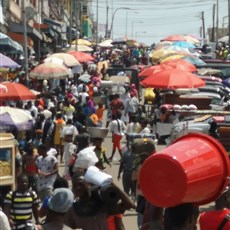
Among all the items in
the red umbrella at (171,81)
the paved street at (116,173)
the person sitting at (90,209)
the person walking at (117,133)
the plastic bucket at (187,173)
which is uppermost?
the plastic bucket at (187,173)

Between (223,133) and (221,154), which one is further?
(223,133)


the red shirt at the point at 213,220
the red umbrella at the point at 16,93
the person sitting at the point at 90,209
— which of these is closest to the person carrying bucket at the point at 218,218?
the red shirt at the point at 213,220

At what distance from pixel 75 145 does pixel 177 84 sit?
23.6ft

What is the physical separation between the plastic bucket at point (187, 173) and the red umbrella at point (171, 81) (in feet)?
52.0

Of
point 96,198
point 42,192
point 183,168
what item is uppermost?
point 183,168

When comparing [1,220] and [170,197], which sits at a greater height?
[170,197]

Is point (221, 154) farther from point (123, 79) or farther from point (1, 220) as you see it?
point (123, 79)

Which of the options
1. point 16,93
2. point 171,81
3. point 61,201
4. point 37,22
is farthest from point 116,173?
point 37,22

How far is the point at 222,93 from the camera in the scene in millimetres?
26906

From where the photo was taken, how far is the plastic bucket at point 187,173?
5.87 meters

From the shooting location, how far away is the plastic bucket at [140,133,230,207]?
5.87 meters

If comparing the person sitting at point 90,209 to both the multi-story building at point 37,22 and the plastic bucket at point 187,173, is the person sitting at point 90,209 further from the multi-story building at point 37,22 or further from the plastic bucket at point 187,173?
the multi-story building at point 37,22

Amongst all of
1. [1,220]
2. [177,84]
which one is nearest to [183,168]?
[1,220]

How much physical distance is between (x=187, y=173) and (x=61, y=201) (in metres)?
1.81
